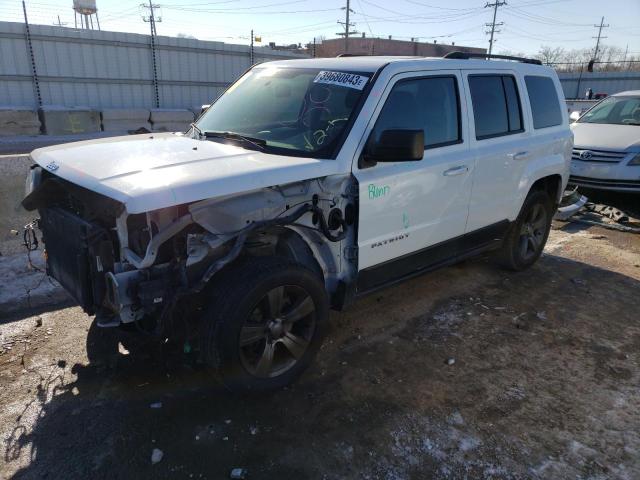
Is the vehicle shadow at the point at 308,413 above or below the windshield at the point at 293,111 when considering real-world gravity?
below

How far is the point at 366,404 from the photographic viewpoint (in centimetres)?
317

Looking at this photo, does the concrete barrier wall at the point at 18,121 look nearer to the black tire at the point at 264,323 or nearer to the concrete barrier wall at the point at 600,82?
the black tire at the point at 264,323

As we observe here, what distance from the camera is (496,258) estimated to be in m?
5.40

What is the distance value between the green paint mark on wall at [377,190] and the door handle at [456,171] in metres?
0.66

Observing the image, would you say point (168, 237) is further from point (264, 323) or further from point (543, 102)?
point (543, 102)

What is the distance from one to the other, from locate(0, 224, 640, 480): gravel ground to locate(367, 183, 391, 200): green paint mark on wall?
1.20 m

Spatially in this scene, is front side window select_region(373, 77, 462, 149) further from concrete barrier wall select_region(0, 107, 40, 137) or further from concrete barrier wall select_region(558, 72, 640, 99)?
concrete barrier wall select_region(558, 72, 640, 99)

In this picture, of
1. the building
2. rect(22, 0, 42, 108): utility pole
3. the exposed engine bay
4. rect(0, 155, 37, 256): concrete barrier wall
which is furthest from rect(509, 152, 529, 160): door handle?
the building

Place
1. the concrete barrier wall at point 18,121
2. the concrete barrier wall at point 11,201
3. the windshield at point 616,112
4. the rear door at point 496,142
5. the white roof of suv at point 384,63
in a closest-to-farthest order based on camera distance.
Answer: the white roof of suv at point 384,63
the rear door at point 496,142
the concrete barrier wall at point 11,201
the windshield at point 616,112
the concrete barrier wall at point 18,121

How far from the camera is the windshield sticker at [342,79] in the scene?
3518 millimetres

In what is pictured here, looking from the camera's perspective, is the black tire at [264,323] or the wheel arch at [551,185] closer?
the black tire at [264,323]

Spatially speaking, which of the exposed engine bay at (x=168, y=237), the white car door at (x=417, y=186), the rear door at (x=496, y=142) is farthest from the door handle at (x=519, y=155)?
the exposed engine bay at (x=168, y=237)

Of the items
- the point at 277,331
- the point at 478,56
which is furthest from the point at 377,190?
the point at 478,56

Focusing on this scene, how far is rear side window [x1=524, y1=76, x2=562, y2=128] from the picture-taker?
496 centimetres
